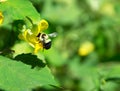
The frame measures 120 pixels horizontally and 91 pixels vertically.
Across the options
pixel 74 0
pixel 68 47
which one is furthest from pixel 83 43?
pixel 74 0

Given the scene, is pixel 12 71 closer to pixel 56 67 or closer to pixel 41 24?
pixel 41 24

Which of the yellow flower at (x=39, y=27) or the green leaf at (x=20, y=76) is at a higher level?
the yellow flower at (x=39, y=27)

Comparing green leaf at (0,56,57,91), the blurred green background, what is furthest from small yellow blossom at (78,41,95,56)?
green leaf at (0,56,57,91)

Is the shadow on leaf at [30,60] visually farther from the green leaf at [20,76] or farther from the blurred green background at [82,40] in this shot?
the blurred green background at [82,40]

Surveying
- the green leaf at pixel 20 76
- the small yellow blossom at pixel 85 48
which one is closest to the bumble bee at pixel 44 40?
the green leaf at pixel 20 76

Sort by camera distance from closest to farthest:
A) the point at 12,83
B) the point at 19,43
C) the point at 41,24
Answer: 1. the point at 12,83
2. the point at 41,24
3. the point at 19,43

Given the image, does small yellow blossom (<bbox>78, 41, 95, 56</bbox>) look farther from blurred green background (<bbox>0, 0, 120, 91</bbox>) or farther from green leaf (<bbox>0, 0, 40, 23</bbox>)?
green leaf (<bbox>0, 0, 40, 23</bbox>)
